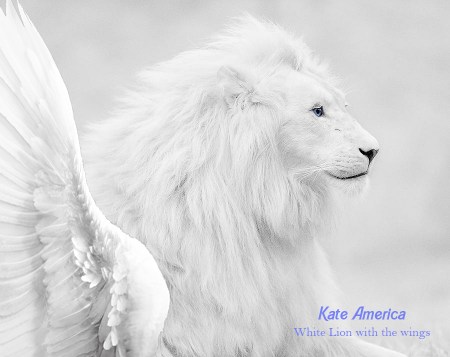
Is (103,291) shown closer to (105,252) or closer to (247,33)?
(105,252)

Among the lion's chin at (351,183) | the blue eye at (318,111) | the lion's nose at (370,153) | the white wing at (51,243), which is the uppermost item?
the blue eye at (318,111)

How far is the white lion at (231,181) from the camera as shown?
1336mm

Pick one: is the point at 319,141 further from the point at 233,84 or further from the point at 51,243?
the point at 51,243

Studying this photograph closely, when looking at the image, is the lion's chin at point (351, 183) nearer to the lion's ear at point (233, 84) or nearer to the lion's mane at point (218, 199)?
the lion's mane at point (218, 199)

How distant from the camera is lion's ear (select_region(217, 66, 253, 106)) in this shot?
4.45ft

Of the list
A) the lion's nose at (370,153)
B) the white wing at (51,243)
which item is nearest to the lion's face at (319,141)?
the lion's nose at (370,153)

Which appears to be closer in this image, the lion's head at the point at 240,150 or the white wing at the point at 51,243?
the white wing at the point at 51,243

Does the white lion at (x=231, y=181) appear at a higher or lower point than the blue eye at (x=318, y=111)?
lower

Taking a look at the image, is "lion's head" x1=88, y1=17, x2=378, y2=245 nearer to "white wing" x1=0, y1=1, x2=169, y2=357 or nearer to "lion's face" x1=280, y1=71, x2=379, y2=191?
"lion's face" x1=280, y1=71, x2=379, y2=191

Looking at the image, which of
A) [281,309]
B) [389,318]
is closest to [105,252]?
[281,309]

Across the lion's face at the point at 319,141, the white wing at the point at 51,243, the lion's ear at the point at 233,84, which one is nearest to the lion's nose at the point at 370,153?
the lion's face at the point at 319,141

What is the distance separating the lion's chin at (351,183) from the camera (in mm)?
1370

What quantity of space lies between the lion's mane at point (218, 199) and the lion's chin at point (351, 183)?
1.6 inches

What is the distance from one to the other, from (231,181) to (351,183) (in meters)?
0.18
